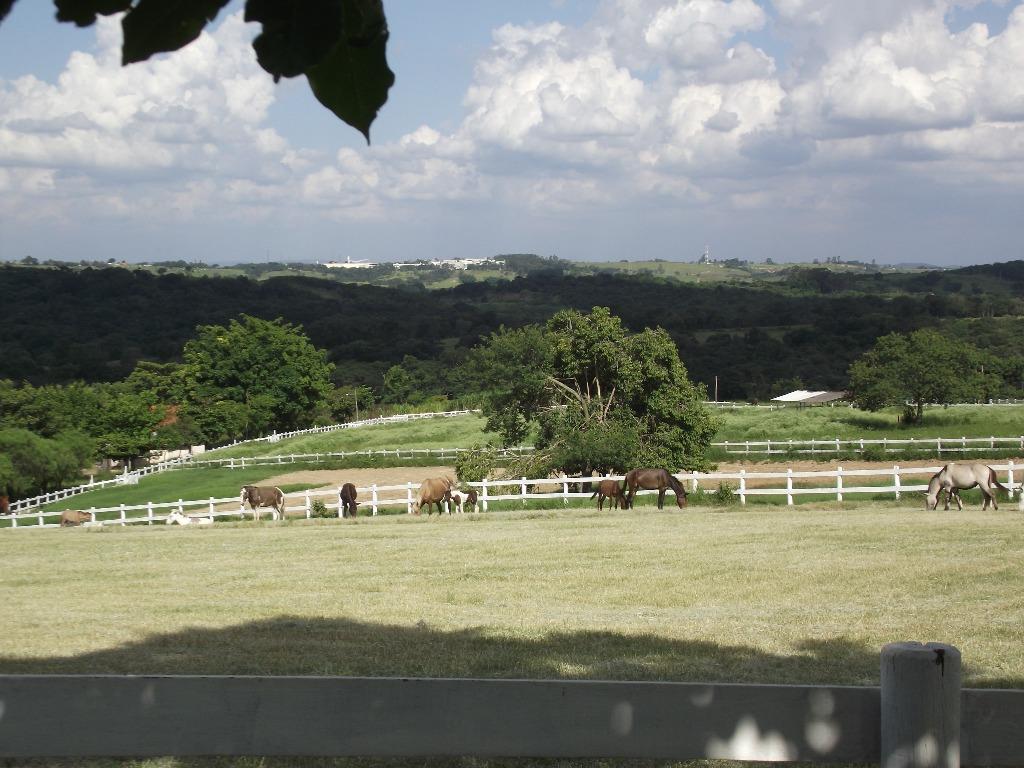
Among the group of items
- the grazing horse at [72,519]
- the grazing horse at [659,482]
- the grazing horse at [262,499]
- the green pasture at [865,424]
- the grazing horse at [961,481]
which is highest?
the grazing horse at [961,481]

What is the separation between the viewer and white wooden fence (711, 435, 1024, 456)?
37.8 m

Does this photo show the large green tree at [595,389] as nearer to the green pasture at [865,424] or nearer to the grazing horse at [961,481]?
the grazing horse at [961,481]

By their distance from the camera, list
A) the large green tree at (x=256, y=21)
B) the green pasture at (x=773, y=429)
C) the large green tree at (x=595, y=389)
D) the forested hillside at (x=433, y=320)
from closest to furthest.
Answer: the large green tree at (x=256, y=21) < the large green tree at (x=595, y=389) < the green pasture at (x=773, y=429) < the forested hillside at (x=433, y=320)

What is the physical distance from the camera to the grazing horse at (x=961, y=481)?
1700 centimetres

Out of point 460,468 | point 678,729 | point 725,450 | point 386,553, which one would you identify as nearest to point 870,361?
point 725,450

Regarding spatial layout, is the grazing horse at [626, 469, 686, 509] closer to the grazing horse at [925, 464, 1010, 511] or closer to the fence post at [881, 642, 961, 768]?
the grazing horse at [925, 464, 1010, 511]

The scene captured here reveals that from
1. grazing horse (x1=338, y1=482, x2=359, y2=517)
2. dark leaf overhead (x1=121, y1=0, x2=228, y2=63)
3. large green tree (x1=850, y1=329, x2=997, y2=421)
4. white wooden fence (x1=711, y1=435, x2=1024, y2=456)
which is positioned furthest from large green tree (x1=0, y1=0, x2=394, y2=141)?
large green tree (x1=850, y1=329, x2=997, y2=421)

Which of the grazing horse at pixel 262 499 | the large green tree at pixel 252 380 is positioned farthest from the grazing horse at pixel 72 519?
the large green tree at pixel 252 380

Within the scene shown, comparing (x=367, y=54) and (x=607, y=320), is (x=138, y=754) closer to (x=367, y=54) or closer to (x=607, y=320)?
(x=367, y=54)

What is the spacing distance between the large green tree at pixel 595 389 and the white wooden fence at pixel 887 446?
1152 cm

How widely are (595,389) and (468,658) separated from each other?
2454cm

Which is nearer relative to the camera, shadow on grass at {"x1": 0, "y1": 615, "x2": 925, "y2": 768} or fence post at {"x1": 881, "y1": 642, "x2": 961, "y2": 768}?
fence post at {"x1": 881, "y1": 642, "x2": 961, "y2": 768}

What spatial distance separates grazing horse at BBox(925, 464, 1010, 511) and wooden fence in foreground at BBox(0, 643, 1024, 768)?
1556 centimetres

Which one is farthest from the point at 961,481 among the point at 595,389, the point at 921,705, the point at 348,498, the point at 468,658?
the point at 921,705
